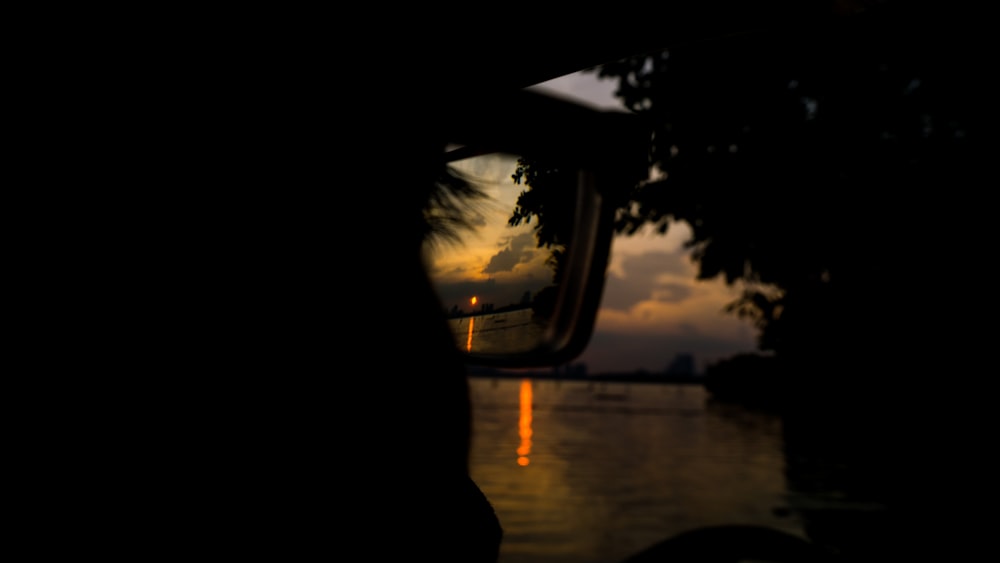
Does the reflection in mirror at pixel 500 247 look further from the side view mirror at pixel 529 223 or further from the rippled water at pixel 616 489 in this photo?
the rippled water at pixel 616 489

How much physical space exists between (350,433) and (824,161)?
17.4ft

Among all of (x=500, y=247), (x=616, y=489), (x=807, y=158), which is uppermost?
(x=807, y=158)

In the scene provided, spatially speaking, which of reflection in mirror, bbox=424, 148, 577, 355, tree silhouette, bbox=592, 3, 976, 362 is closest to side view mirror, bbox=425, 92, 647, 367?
reflection in mirror, bbox=424, 148, 577, 355

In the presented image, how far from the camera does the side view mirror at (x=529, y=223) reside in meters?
1.18

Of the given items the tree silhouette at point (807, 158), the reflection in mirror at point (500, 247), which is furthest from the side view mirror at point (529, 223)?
the tree silhouette at point (807, 158)

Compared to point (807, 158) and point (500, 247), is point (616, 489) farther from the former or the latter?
point (500, 247)

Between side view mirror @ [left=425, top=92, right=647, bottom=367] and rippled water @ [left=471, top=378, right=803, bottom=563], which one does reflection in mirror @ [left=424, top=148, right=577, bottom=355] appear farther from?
rippled water @ [left=471, top=378, right=803, bottom=563]

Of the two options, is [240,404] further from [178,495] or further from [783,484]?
[783,484]

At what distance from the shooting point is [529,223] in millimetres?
1332

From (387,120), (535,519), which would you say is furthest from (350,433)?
(535,519)

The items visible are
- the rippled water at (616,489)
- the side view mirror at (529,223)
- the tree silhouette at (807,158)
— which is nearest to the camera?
the side view mirror at (529,223)

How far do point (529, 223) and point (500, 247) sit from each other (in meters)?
0.07

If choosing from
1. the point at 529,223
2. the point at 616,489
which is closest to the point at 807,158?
the point at 529,223

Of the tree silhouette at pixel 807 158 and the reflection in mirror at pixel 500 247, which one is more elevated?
the tree silhouette at pixel 807 158
